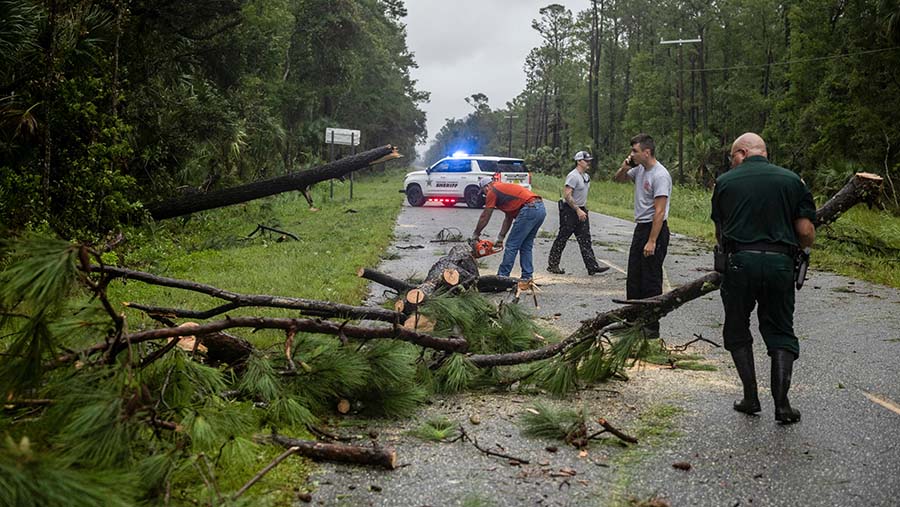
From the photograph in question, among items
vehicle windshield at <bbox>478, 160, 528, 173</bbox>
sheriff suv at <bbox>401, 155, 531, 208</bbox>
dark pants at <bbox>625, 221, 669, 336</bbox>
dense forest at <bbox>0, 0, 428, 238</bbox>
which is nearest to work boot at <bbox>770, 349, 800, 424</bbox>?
dark pants at <bbox>625, 221, 669, 336</bbox>

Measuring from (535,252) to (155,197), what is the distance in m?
6.92

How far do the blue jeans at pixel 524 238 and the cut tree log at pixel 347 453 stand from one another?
21.2ft

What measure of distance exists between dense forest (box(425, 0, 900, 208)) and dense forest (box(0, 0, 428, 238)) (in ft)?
44.9

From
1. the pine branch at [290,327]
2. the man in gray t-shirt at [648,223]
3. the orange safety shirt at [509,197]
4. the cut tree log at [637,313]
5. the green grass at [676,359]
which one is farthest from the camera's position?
the orange safety shirt at [509,197]

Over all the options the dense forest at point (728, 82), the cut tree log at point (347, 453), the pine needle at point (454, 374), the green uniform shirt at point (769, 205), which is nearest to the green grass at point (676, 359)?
the green uniform shirt at point (769, 205)

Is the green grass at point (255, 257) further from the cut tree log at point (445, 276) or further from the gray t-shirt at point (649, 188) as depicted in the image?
the gray t-shirt at point (649, 188)

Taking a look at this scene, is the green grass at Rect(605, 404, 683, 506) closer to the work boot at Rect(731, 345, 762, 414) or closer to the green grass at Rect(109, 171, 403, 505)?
the work boot at Rect(731, 345, 762, 414)

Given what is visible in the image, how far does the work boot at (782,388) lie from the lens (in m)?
4.84

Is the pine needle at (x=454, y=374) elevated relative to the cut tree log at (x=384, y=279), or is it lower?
lower

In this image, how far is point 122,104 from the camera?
44.4ft

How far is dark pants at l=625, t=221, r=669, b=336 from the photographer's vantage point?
7.69m

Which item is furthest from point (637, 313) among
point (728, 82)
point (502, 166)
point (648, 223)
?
point (728, 82)

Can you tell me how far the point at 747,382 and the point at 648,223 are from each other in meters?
3.10

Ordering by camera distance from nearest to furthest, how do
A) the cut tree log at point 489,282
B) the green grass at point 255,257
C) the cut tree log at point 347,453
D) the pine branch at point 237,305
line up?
the cut tree log at point 347,453
the pine branch at point 237,305
the cut tree log at point 489,282
the green grass at point 255,257
